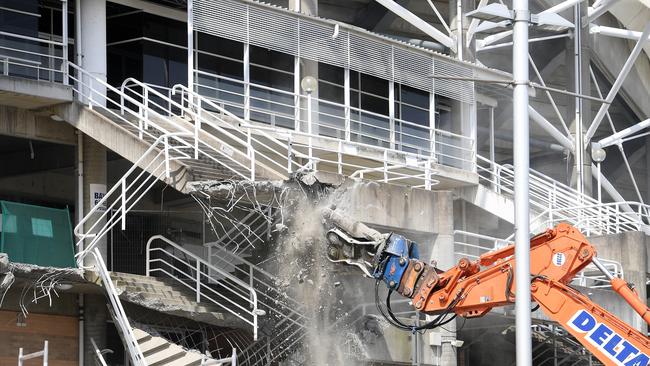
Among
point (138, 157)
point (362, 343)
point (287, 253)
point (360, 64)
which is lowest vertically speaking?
point (362, 343)

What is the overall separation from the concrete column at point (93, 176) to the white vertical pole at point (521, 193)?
11857mm

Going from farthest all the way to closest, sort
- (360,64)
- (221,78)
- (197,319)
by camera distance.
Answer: (360,64) → (221,78) → (197,319)

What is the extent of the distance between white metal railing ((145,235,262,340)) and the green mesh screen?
1.75 m

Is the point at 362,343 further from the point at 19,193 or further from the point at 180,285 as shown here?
the point at 19,193

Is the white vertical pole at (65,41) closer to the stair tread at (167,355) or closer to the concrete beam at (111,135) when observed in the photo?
the concrete beam at (111,135)

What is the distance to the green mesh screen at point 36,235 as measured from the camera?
98.3ft

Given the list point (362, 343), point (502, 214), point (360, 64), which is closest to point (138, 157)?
point (362, 343)

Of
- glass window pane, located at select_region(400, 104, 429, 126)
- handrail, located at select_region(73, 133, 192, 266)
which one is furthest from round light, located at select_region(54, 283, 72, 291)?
glass window pane, located at select_region(400, 104, 429, 126)

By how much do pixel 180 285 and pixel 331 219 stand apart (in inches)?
188

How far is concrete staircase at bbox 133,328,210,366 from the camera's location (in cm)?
2878

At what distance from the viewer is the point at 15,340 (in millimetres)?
29672

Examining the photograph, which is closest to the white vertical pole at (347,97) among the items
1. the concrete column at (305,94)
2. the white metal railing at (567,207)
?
the concrete column at (305,94)

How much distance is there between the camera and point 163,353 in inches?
1142

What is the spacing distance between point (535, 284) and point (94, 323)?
10.5 m
